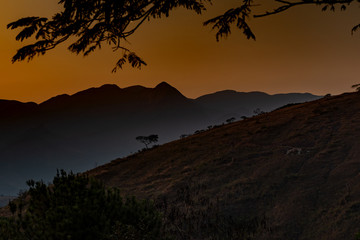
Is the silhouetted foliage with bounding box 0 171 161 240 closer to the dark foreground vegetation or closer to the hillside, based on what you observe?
the dark foreground vegetation

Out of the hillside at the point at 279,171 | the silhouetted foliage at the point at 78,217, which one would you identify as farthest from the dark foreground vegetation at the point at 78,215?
the hillside at the point at 279,171

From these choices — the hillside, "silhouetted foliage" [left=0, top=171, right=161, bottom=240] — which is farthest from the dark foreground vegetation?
the hillside

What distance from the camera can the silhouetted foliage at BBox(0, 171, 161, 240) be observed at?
755 cm

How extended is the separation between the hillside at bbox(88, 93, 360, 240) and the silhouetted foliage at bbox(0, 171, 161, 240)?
817 centimetres

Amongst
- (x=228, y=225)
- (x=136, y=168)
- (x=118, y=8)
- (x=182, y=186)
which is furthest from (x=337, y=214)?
(x=136, y=168)

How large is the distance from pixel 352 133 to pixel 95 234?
2358 cm

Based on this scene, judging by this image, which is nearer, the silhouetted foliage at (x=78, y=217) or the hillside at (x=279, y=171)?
the silhouetted foliage at (x=78, y=217)

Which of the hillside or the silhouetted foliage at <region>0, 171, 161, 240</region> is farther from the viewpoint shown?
the hillside

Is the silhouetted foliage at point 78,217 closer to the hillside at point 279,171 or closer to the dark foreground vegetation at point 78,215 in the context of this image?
the dark foreground vegetation at point 78,215

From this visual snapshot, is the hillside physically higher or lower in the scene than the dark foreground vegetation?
lower

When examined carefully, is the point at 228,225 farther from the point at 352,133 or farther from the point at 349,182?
the point at 352,133

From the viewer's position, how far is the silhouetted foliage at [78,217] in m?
7.55

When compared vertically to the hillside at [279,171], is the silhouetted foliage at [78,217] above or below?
above

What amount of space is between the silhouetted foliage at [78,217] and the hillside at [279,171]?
8167 mm
